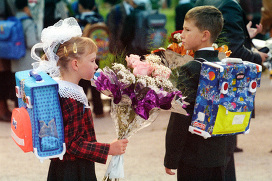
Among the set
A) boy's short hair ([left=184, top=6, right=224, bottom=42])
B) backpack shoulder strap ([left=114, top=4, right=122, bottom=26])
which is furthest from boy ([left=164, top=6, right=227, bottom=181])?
backpack shoulder strap ([left=114, top=4, right=122, bottom=26])

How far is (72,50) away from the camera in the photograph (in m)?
3.12

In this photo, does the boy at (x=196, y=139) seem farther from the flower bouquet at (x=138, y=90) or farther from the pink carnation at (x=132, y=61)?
the pink carnation at (x=132, y=61)

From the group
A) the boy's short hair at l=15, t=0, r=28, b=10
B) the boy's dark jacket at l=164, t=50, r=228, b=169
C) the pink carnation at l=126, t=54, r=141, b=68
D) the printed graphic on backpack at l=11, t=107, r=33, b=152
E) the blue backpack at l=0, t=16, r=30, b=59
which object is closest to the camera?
the printed graphic on backpack at l=11, t=107, r=33, b=152

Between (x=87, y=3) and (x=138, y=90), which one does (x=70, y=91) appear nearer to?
(x=138, y=90)

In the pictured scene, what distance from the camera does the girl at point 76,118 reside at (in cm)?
303

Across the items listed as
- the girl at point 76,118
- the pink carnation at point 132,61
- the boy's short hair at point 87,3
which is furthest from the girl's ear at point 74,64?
the boy's short hair at point 87,3

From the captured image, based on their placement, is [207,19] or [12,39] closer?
[207,19]

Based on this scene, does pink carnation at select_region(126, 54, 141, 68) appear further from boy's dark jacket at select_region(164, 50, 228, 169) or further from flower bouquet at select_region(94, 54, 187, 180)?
boy's dark jacket at select_region(164, 50, 228, 169)

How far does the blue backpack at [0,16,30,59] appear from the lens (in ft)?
23.2

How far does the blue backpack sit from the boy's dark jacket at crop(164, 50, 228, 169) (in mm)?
4197

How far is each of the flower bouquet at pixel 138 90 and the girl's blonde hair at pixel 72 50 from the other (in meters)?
0.19

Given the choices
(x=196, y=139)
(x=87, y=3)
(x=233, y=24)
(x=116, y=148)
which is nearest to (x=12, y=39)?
(x=87, y=3)

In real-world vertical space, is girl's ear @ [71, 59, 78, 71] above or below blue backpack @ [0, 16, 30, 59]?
above

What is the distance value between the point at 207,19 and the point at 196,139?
85cm
